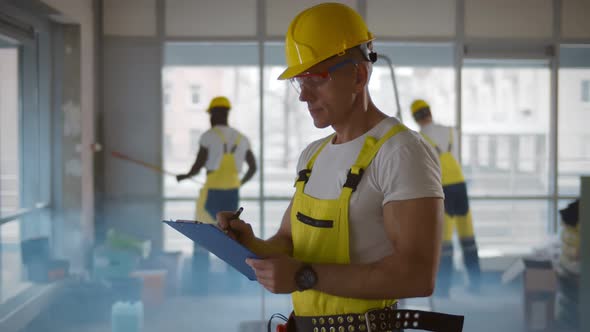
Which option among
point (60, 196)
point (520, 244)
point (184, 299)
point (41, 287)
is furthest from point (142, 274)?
point (520, 244)

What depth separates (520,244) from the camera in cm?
642

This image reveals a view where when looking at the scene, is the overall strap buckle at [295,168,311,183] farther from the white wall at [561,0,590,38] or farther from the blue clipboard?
the white wall at [561,0,590,38]

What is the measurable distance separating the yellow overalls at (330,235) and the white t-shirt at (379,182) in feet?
0.06

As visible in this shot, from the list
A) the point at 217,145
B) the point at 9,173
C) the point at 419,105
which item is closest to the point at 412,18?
the point at 419,105

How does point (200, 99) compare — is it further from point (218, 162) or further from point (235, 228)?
point (235, 228)

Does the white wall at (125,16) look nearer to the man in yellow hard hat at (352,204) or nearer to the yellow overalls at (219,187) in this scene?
the yellow overalls at (219,187)

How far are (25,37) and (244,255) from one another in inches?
159

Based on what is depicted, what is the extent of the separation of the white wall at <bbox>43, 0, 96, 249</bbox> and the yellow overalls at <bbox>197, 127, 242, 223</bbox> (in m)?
1.25

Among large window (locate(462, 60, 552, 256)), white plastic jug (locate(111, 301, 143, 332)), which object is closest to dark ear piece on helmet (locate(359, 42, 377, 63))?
white plastic jug (locate(111, 301, 143, 332))

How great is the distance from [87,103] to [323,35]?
4.89 m

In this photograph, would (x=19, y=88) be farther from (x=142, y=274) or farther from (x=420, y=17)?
(x=420, y=17)

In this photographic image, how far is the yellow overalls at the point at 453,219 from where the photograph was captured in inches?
196

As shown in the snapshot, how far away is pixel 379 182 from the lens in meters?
1.22

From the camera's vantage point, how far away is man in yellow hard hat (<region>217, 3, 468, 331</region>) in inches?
45.8
